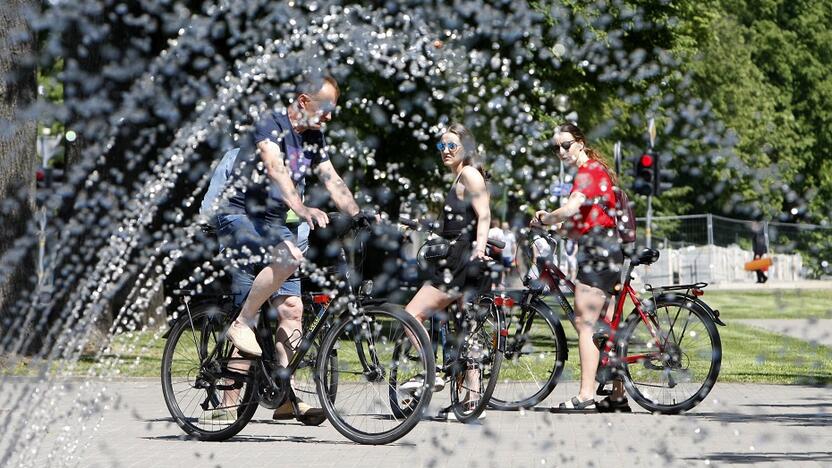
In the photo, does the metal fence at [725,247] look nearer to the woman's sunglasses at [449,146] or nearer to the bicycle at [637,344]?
the bicycle at [637,344]

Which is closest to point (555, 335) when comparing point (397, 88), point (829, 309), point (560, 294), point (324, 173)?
point (560, 294)

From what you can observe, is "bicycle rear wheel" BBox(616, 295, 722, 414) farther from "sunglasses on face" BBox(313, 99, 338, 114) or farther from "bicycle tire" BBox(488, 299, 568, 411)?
"sunglasses on face" BBox(313, 99, 338, 114)

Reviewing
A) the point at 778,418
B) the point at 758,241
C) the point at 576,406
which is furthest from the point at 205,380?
the point at 758,241

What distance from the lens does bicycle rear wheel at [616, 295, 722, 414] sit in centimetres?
974

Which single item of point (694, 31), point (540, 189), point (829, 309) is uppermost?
point (694, 31)

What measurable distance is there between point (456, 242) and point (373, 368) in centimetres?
152

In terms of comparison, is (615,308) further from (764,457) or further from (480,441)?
(764,457)

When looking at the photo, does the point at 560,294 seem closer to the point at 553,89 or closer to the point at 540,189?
the point at 553,89

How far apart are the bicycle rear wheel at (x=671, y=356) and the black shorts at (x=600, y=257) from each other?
0.32 metres

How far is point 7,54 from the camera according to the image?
46.1ft

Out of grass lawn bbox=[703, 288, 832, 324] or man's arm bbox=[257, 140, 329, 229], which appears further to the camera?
grass lawn bbox=[703, 288, 832, 324]

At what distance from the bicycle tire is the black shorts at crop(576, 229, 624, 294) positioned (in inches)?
14.1

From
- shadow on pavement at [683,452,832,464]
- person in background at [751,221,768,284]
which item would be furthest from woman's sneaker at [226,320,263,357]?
person in background at [751,221,768,284]

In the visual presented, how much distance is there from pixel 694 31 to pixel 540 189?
18.5ft
